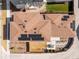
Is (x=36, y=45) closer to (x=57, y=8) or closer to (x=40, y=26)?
(x=40, y=26)

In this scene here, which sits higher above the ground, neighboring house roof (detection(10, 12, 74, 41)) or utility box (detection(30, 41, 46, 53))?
neighboring house roof (detection(10, 12, 74, 41))

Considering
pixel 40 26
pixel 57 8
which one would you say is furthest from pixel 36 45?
pixel 57 8

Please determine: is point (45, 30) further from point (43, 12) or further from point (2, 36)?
point (2, 36)

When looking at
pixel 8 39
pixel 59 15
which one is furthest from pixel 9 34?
pixel 59 15

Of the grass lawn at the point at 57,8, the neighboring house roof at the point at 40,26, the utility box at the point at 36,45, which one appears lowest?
the utility box at the point at 36,45

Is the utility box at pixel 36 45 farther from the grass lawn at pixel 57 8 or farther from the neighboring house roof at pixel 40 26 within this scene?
the grass lawn at pixel 57 8

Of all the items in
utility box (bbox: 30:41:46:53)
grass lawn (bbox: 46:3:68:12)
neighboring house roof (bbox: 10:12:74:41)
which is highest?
grass lawn (bbox: 46:3:68:12)

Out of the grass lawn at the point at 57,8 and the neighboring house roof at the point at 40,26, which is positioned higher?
the grass lawn at the point at 57,8

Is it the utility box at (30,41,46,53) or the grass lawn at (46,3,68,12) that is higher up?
the grass lawn at (46,3,68,12)

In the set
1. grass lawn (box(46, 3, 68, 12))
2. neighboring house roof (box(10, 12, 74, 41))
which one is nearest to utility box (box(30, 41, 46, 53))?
A: neighboring house roof (box(10, 12, 74, 41))

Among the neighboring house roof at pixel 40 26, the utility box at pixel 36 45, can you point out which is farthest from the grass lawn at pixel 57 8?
the utility box at pixel 36 45

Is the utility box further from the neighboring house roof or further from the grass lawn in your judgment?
the grass lawn
